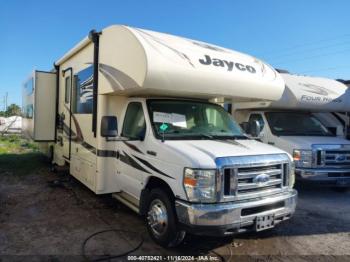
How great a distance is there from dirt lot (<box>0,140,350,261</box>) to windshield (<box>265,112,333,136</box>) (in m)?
1.88

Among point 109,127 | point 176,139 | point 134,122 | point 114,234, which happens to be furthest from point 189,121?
point 114,234

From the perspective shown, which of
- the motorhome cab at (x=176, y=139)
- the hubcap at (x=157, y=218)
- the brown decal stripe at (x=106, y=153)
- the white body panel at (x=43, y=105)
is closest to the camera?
the motorhome cab at (x=176, y=139)

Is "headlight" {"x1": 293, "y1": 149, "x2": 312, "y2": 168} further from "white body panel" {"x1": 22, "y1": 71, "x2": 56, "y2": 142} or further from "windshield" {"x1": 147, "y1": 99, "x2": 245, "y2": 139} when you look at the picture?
"white body panel" {"x1": 22, "y1": 71, "x2": 56, "y2": 142}

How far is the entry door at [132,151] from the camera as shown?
546 cm

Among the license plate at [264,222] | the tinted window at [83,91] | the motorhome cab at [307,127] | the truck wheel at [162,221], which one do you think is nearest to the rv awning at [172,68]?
the tinted window at [83,91]

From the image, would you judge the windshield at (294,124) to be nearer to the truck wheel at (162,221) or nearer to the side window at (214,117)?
the side window at (214,117)

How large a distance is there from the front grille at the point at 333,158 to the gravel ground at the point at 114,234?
0.94 m

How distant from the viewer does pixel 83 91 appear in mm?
7168

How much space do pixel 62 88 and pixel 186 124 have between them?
4505mm

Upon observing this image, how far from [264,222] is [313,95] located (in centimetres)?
580

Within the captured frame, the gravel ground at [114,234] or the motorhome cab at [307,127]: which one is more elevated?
the motorhome cab at [307,127]

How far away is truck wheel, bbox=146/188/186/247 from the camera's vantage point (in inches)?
184

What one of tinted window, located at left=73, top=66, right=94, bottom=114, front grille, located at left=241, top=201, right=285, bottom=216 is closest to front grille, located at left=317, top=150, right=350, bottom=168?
front grille, located at left=241, top=201, right=285, bottom=216

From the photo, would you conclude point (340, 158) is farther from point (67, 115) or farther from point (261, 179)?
point (67, 115)
